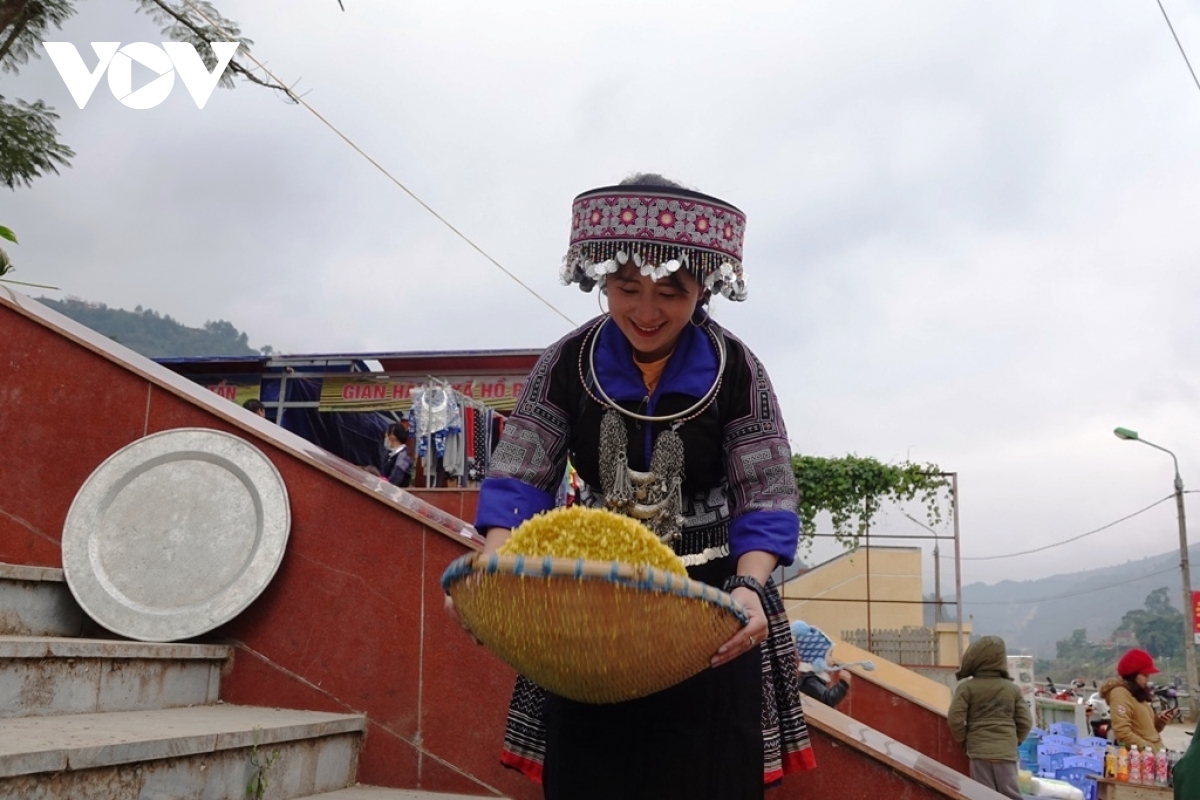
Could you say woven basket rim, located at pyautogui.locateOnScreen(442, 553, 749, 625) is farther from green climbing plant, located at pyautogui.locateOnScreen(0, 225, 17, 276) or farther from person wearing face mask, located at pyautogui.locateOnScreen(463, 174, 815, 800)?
green climbing plant, located at pyautogui.locateOnScreen(0, 225, 17, 276)

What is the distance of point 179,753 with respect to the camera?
9.15 ft

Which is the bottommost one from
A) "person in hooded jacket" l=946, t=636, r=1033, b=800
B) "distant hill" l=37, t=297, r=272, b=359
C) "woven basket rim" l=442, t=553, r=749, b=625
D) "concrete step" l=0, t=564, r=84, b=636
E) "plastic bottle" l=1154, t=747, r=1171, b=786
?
"plastic bottle" l=1154, t=747, r=1171, b=786

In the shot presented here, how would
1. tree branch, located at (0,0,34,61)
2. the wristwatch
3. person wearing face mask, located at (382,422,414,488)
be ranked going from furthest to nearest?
1. tree branch, located at (0,0,34,61)
2. person wearing face mask, located at (382,422,414,488)
3. the wristwatch

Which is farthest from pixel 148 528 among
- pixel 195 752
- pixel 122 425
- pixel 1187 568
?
pixel 1187 568

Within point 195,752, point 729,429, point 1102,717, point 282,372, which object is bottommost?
point 1102,717

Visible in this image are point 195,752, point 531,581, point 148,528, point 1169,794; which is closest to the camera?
point 531,581

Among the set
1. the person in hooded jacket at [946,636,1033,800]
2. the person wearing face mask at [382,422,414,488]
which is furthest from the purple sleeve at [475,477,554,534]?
the person wearing face mask at [382,422,414,488]

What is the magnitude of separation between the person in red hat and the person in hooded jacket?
1136 mm

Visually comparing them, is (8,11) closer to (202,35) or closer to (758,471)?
(202,35)

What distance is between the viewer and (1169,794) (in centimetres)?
741

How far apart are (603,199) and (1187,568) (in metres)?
24.7

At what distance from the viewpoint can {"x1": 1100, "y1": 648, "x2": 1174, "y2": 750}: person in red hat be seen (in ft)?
27.0

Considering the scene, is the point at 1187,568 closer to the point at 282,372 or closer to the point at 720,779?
the point at 282,372

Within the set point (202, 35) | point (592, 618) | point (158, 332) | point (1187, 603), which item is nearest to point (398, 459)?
point (202, 35)
